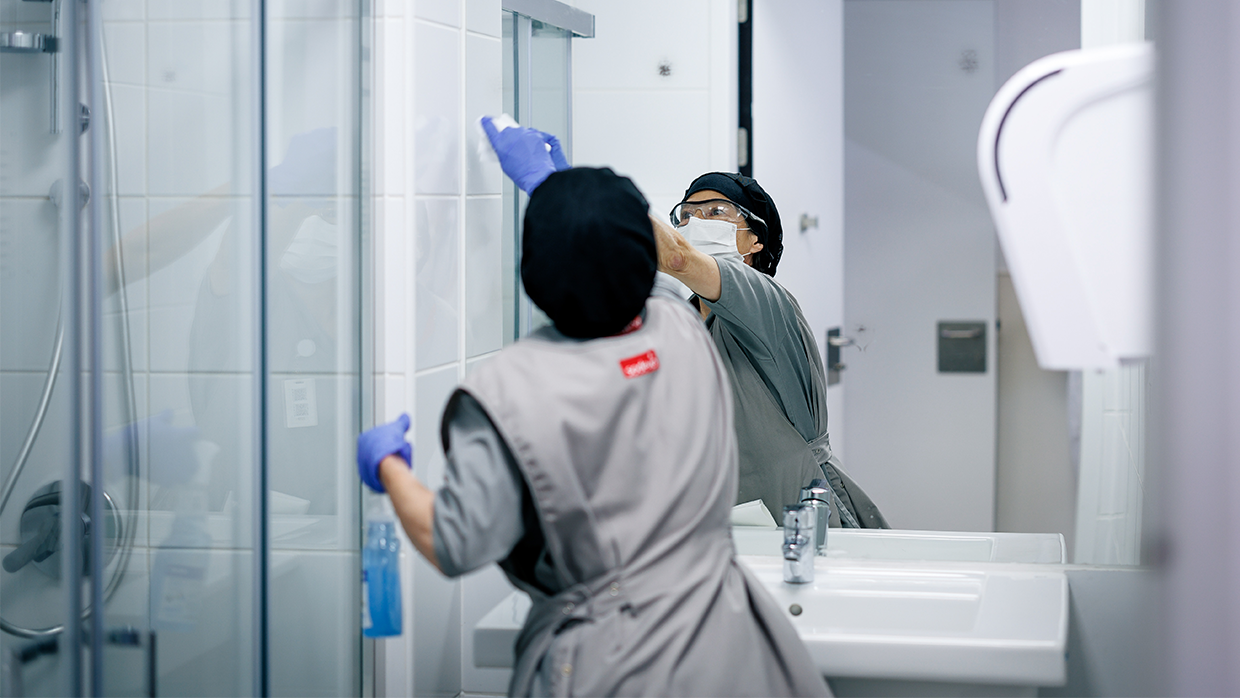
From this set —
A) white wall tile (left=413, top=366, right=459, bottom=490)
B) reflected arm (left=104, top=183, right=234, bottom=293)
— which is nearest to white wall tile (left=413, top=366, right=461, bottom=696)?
white wall tile (left=413, top=366, right=459, bottom=490)

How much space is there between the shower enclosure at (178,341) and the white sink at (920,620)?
341 millimetres

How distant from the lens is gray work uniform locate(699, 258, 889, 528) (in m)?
1.55

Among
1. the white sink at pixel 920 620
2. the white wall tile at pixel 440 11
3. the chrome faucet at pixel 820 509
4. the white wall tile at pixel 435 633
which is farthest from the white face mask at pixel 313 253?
the chrome faucet at pixel 820 509

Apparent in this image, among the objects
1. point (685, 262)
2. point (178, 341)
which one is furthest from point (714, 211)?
point (178, 341)

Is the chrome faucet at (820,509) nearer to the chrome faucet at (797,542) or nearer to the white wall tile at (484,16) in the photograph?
the chrome faucet at (797,542)

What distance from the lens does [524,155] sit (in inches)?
55.4

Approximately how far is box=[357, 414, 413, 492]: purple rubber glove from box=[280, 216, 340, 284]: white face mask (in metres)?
0.34

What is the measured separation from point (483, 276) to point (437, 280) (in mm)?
140

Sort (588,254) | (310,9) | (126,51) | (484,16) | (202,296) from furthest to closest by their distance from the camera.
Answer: (484,16) < (310,9) < (202,296) < (126,51) < (588,254)

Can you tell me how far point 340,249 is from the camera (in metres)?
1.38

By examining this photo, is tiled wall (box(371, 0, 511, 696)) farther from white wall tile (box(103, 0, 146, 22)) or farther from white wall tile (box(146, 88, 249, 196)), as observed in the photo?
white wall tile (box(103, 0, 146, 22))

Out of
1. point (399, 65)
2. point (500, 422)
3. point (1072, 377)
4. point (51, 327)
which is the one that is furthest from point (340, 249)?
point (1072, 377)

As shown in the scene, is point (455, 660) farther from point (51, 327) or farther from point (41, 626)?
point (51, 327)

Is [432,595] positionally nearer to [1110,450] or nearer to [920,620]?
[920,620]
